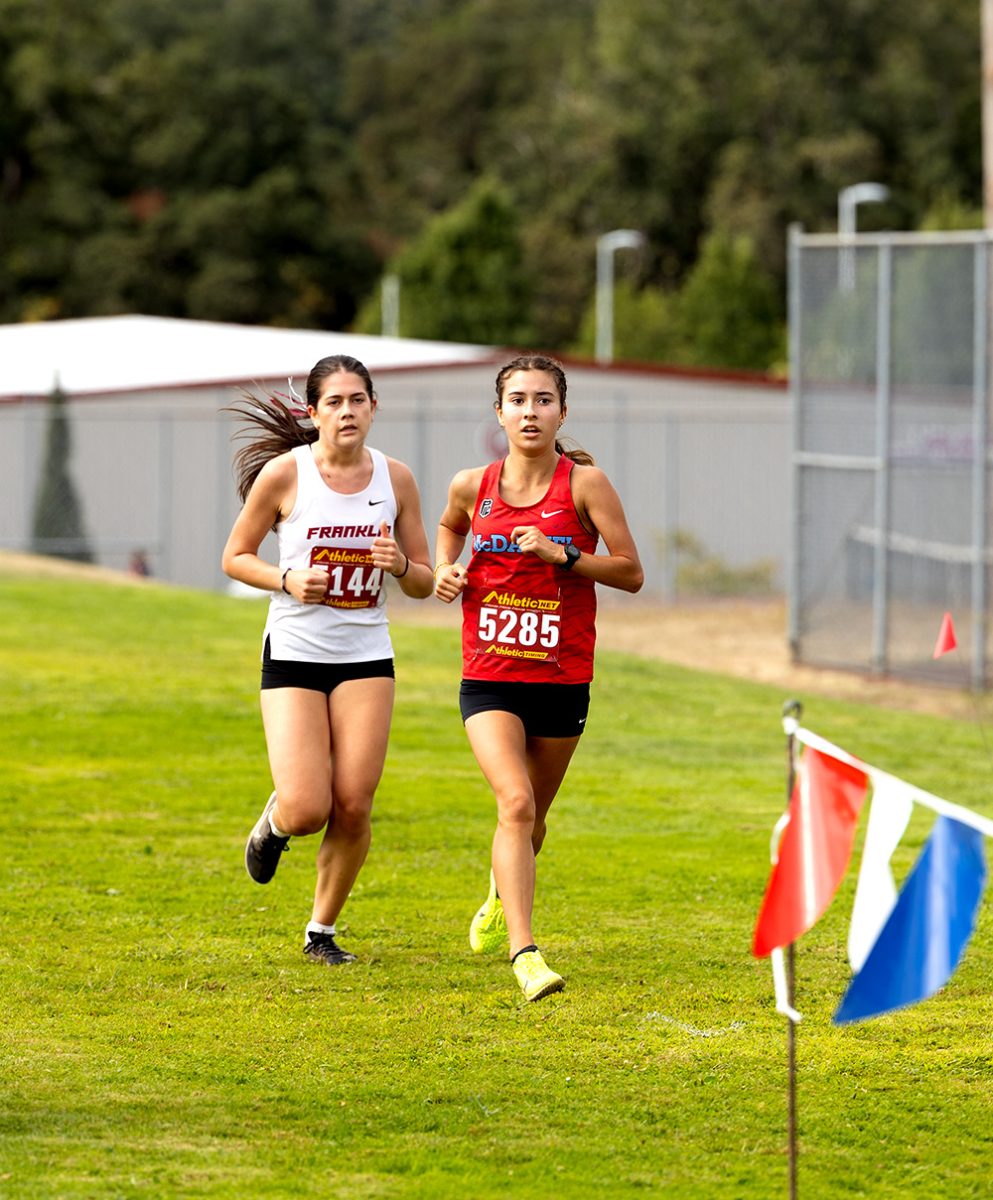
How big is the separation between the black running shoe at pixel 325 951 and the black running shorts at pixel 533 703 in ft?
3.01

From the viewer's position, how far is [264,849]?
711cm

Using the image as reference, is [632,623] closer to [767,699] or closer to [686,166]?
[767,699]

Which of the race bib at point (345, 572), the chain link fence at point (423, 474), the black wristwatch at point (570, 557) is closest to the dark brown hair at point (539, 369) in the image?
the black wristwatch at point (570, 557)

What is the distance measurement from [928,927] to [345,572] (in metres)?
3.15

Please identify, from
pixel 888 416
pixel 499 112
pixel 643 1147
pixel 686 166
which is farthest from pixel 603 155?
pixel 643 1147

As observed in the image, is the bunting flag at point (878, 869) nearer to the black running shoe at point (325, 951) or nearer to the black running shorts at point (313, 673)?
the black running shorts at point (313, 673)

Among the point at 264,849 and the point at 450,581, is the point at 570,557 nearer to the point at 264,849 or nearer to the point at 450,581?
the point at 450,581

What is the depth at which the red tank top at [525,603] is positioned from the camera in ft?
21.6

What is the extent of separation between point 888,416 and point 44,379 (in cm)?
1998

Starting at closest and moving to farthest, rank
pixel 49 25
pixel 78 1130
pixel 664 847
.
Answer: pixel 78 1130 → pixel 664 847 → pixel 49 25

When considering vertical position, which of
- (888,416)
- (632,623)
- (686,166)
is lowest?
(632,623)

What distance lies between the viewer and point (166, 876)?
8484 mm


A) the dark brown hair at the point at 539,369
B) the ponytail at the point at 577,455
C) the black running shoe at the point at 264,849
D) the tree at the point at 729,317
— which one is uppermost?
the tree at the point at 729,317

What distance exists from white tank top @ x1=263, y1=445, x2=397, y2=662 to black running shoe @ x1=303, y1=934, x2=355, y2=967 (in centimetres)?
97
